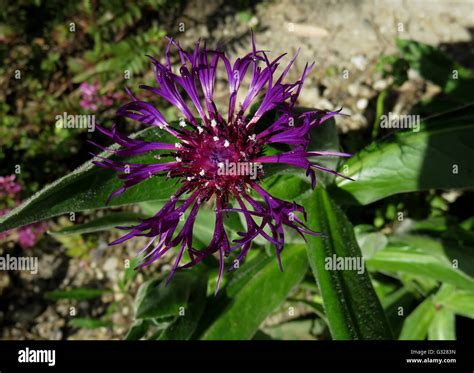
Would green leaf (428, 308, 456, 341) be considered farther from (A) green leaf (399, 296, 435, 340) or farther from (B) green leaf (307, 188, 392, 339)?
(B) green leaf (307, 188, 392, 339)

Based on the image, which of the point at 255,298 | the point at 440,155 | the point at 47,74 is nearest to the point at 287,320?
the point at 255,298

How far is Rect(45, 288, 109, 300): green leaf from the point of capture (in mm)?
3855

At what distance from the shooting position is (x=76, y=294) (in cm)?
391

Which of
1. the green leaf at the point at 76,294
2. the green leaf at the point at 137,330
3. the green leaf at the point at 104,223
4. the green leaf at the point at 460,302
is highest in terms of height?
the green leaf at the point at 104,223

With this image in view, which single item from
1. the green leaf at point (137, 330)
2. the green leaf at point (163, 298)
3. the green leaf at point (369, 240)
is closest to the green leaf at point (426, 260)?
the green leaf at point (369, 240)

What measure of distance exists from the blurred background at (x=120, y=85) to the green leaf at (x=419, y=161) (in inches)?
38.7

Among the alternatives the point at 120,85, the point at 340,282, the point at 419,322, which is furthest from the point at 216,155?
the point at 120,85

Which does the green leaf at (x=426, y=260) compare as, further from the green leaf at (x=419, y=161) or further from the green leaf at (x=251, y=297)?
the green leaf at (x=251, y=297)

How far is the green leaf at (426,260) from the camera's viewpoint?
2.83 meters

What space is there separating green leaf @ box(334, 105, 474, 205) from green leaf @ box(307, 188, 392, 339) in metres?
0.29

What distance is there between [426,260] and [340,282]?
909mm

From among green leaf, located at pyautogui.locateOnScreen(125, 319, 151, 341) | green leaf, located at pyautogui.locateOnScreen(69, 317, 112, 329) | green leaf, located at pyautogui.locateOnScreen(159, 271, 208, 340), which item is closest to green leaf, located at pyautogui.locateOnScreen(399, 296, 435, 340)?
green leaf, located at pyautogui.locateOnScreen(159, 271, 208, 340)

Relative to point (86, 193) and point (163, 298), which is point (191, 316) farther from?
point (86, 193)
